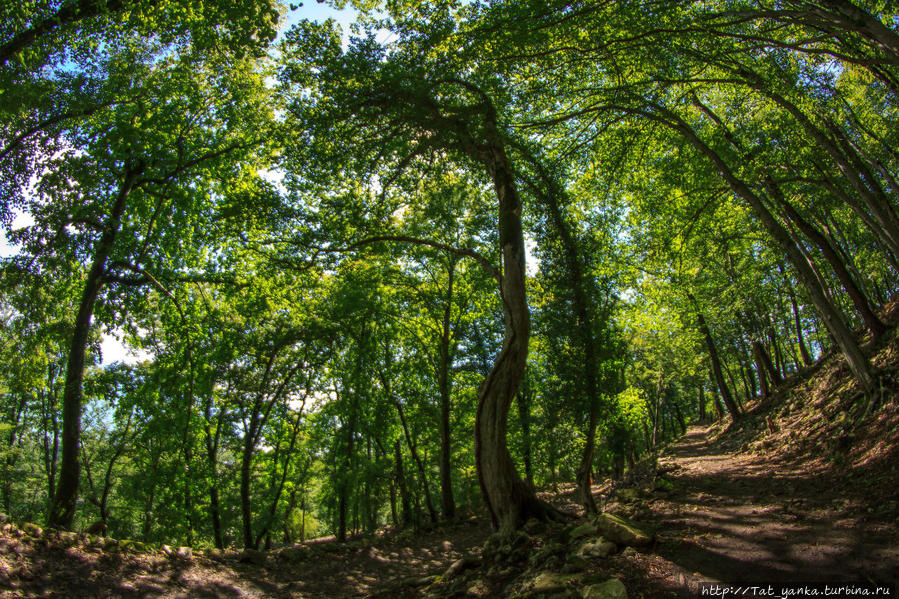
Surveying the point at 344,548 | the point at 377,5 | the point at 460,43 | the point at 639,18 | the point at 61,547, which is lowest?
the point at 344,548

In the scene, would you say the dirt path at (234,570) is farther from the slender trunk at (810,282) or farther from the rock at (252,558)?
the slender trunk at (810,282)

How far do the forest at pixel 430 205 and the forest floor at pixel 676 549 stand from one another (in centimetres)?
22

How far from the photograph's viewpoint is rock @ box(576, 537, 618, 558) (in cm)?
412

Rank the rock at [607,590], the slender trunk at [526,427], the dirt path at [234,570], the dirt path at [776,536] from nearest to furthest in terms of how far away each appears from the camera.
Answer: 1. the rock at [607,590]
2. the dirt path at [776,536]
3. the dirt path at [234,570]
4. the slender trunk at [526,427]

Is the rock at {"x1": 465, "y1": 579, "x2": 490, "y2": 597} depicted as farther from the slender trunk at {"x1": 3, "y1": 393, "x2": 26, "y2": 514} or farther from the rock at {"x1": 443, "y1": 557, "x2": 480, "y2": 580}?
the slender trunk at {"x1": 3, "y1": 393, "x2": 26, "y2": 514}

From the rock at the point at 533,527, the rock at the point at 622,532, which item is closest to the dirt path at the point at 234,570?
the rock at the point at 533,527

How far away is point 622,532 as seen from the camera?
14.6 feet

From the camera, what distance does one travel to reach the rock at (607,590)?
317 cm

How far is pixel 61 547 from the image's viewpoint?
22.3 ft

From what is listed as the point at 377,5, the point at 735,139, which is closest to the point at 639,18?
the point at 377,5

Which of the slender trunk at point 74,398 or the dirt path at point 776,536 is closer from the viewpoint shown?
the dirt path at point 776,536

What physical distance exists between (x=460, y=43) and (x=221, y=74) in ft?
29.2

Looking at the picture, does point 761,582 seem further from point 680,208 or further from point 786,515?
point 680,208

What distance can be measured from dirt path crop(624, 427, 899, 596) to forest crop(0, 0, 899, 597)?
0.50 m
